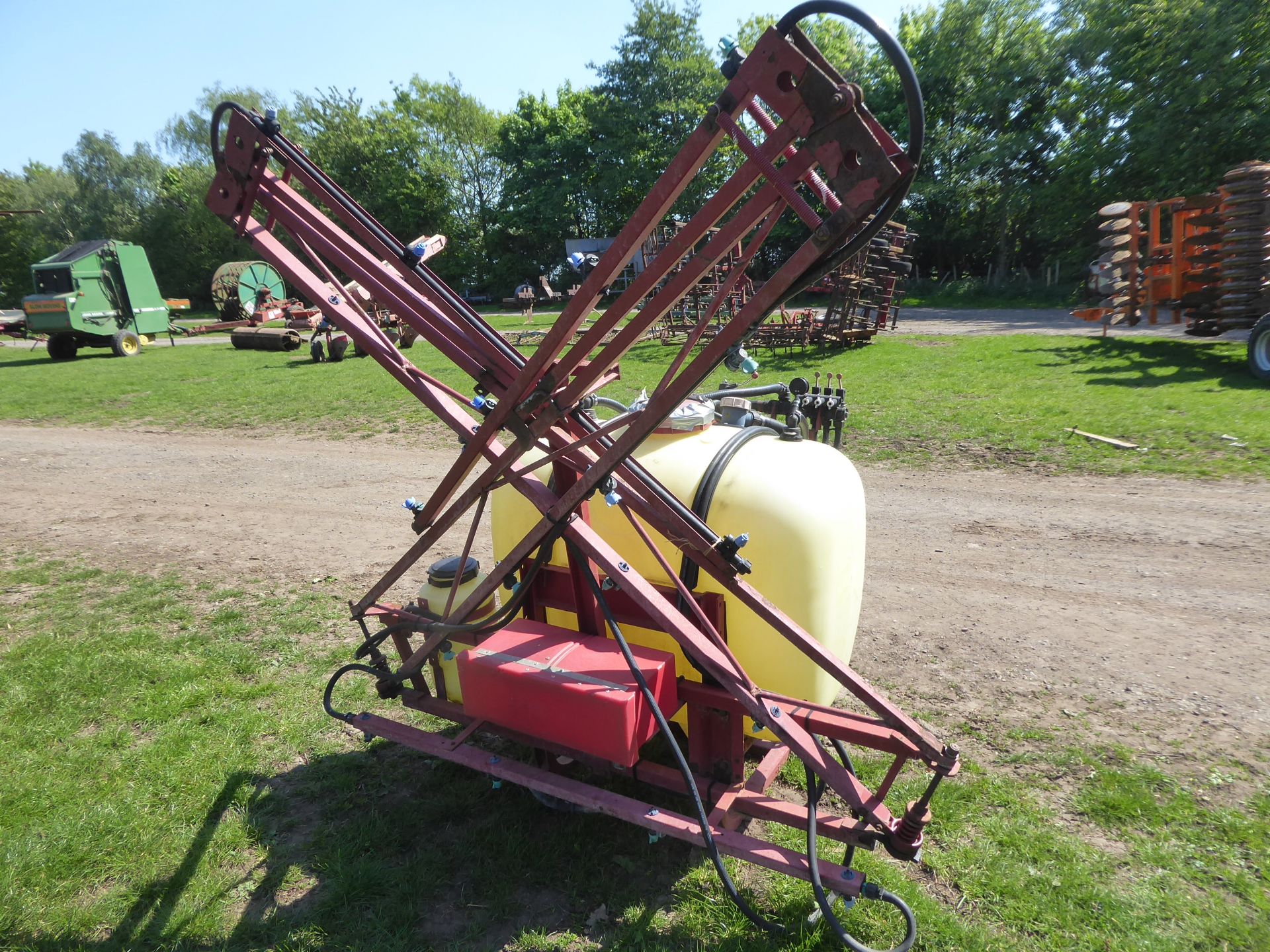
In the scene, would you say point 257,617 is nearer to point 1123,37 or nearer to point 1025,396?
point 1025,396

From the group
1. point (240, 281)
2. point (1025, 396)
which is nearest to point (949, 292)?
point (1025, 396)

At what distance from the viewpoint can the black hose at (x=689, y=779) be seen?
261 cm

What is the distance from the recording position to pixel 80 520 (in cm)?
814

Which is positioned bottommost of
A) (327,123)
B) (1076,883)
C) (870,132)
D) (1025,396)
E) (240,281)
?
(1076,883)

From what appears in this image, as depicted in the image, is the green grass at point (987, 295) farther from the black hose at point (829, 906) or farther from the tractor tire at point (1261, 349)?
the black hose at point (829, 906)

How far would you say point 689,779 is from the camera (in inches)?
106

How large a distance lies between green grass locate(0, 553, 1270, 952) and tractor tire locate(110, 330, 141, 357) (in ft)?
74.4

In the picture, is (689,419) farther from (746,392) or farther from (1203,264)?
(1203,264)

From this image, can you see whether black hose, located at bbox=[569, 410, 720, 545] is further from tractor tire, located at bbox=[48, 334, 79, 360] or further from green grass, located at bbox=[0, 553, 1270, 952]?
tractor tire, located at bbox=[48, 334, 79, 360]

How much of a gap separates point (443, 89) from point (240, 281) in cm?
2849

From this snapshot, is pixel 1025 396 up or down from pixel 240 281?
down

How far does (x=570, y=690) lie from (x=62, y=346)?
26.5 m

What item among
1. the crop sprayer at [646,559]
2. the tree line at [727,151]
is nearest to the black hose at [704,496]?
the crop sprayer at [646,559]

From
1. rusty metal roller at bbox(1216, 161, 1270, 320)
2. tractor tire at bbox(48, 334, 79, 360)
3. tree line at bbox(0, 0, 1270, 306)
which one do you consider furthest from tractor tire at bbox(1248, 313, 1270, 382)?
tractor tire at bbox(48, 334, 79, 360)
